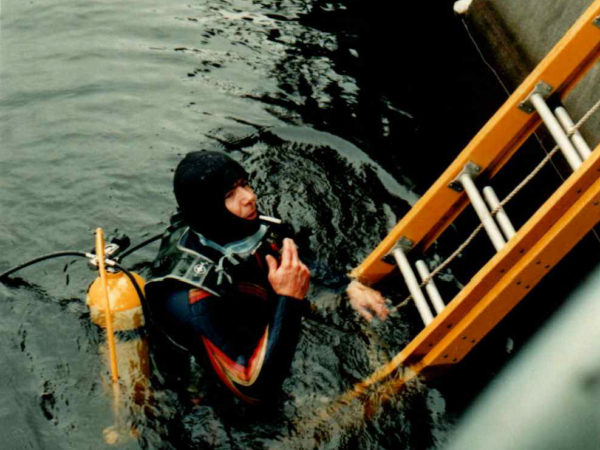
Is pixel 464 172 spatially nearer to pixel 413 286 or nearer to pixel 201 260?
pixel 413 286

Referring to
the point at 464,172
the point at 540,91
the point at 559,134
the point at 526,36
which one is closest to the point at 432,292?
the point at 464,172

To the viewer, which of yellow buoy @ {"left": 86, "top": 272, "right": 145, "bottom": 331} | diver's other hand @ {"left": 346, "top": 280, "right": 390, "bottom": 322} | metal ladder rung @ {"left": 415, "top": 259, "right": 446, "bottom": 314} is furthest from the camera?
diver's other hand @ {"left": 346, "top": 280, "right": 390, "bottom": 322}

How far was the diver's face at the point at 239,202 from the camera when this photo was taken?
346 cm

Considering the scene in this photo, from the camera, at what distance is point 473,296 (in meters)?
3.70

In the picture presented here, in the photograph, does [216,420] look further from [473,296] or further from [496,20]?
[496,20]

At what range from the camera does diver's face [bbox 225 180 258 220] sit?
3463mm

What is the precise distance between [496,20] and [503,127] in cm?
397

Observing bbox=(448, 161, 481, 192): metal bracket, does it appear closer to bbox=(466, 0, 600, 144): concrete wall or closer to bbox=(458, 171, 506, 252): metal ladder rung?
bbox=(458, 171, 506, 252): metal ladder rung

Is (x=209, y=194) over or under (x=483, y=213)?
under

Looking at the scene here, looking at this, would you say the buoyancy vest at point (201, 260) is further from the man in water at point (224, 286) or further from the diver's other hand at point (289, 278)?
the diver's other hand at point (289, 278)

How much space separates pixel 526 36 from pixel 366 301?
3.65 metres

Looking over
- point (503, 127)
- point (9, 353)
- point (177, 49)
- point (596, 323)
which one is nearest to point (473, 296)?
point (596, 323)

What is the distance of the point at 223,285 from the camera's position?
11.3 ft

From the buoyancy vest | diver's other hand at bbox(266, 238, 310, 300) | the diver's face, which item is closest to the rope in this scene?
diver's other hand at bbox(266, 238, 310, 300)
